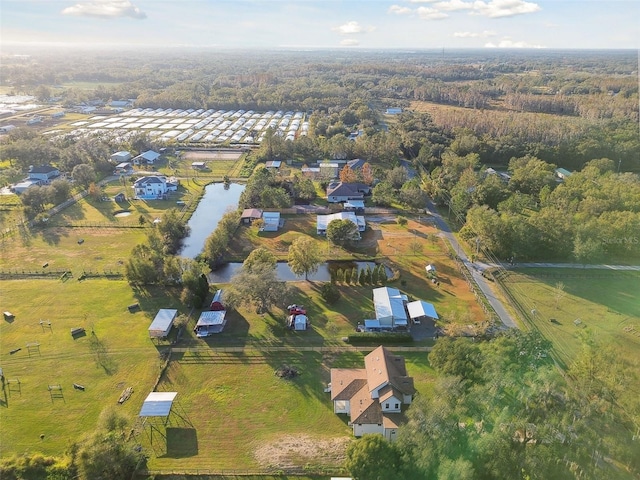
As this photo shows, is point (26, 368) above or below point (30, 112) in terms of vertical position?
below

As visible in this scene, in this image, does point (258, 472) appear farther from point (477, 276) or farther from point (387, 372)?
point (477, 276)

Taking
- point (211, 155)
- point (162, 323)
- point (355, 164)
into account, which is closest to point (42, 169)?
point (211, 155)

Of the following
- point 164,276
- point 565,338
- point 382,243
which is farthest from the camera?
point 382,243

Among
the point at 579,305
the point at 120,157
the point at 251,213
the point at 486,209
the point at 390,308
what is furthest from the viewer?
the point at 120,157

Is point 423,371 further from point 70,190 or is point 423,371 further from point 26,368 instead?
point 70,190

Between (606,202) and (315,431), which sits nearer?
(315,431)

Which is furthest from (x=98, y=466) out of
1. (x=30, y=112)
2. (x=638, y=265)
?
(x=30, y=112)
